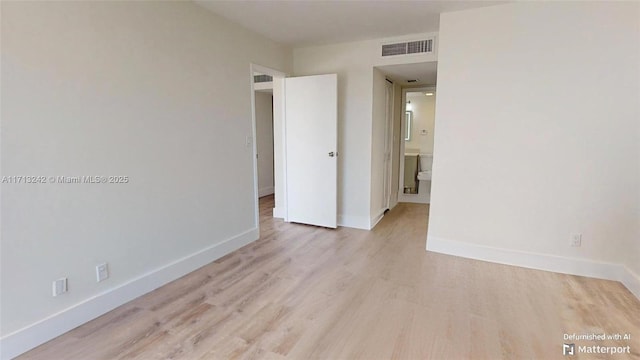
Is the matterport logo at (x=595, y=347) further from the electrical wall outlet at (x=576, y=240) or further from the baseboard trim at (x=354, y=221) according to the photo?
the baseboard trim at (x=354, y=221)

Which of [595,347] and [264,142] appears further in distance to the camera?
[264,142]

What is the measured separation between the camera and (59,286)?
201cm

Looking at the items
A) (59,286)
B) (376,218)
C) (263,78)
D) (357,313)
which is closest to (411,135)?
(376,218)

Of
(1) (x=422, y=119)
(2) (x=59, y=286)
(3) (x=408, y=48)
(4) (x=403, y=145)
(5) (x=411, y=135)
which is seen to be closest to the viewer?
(2) (x=59, y=286)

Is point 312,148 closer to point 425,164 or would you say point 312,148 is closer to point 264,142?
point 264,142

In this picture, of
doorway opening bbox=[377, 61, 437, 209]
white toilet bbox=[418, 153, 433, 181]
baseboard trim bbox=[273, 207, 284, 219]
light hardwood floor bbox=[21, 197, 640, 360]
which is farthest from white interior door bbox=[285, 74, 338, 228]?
white toilet bbox=[418, 153, 433, 181]

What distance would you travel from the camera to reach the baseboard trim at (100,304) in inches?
72.4


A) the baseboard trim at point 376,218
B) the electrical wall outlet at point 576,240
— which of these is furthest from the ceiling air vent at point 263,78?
the electrical wall outlet at point 576,240

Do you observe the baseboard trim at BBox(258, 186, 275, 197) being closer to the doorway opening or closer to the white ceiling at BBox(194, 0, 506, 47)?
the doorway opening

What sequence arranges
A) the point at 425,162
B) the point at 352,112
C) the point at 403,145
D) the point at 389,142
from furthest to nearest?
the point at 425,162 < the point at 403,145 < the point at 389,142 < the point at 352,112

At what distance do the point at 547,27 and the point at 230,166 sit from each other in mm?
3196

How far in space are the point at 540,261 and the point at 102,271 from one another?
3666mm

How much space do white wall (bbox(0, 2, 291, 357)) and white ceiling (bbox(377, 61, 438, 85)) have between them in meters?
1.87

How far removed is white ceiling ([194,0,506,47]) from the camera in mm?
2846
